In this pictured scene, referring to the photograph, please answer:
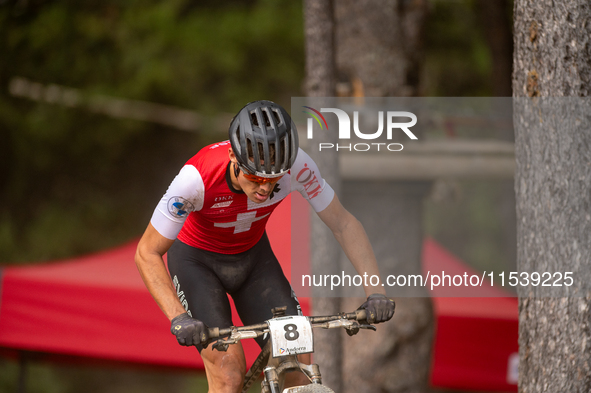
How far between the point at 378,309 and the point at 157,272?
1.06 meters

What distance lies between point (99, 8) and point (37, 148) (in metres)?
2.96

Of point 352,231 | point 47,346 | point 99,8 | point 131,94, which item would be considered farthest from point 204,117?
point 352,231

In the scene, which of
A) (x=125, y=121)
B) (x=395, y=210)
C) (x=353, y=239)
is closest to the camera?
(x=353, y=239)

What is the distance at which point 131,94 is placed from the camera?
1164 centimetres

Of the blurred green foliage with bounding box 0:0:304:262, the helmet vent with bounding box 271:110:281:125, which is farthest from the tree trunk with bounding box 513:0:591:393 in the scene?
the blurred green foliage with bounding box 0:0:304:262

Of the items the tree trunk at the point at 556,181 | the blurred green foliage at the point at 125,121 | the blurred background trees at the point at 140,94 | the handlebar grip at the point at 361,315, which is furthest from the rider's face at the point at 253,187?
the blurred green foliage at the point at 125,121

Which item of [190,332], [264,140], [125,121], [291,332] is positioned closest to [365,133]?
[264,140]

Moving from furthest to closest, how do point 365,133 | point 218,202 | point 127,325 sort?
1. point 127,325
2. point 365,133
3. point 218,202

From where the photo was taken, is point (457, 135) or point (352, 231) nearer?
point (352, 231)

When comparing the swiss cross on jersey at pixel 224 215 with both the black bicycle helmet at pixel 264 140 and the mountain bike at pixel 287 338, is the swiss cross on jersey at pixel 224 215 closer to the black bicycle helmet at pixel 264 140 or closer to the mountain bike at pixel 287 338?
the black bicycle helmet at pixel 264 140

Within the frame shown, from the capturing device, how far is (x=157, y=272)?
2820 mm

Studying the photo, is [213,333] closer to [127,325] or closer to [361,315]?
[361,315]

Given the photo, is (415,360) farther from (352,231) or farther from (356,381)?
(352,231)

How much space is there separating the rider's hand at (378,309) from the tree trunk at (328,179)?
3.69 feet
